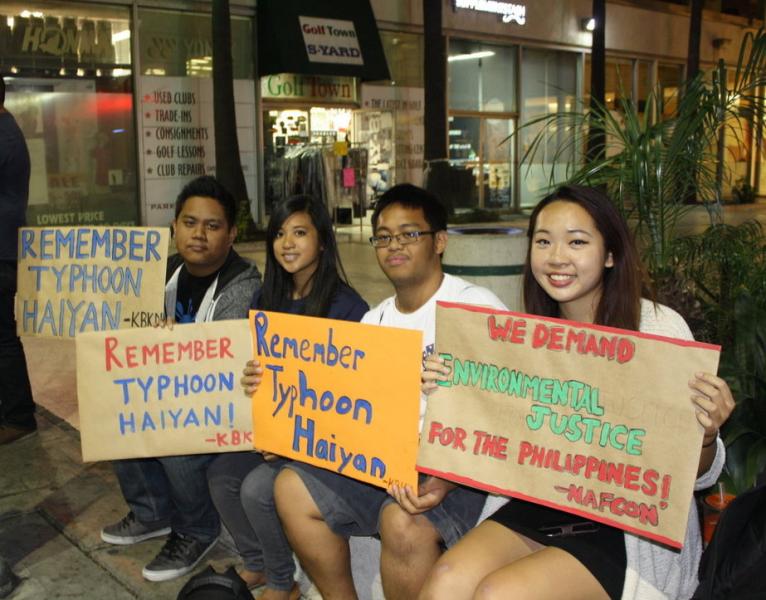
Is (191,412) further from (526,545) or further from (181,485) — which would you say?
(526,545)

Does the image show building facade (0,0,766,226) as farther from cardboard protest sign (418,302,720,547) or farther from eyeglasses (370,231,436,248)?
cardboard protest sign (418,302,720,547)

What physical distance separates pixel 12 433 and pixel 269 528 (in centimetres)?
265

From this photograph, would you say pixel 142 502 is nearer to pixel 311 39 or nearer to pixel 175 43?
pixel 175 43

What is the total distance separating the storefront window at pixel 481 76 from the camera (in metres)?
19.4

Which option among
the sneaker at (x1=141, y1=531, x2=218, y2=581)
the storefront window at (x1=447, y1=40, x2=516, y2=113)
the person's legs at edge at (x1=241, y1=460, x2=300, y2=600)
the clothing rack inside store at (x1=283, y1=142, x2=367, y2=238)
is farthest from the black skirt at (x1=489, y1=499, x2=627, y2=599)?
the storefront window at (x1=447, y1=40, x2=516, y2=113)

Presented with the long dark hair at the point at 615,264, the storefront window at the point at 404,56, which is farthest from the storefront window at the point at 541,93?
the long dark hair at the point at 615,264

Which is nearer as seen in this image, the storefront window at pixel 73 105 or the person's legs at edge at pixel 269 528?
the person's legs at edge at pixel 269 528

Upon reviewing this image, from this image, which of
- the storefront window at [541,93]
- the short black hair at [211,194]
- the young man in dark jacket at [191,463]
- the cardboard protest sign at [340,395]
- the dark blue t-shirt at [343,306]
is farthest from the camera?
the storefront window at [541,93]

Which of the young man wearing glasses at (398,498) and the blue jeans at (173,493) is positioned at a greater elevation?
the young man wearing glasses at (398,498)

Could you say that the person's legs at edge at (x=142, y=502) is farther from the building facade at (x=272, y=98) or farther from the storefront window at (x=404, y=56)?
the storefront window at (x=404, y=56)

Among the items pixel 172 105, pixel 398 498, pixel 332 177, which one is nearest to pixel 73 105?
pixel 172 105

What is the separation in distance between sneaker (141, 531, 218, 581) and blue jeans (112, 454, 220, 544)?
31mm

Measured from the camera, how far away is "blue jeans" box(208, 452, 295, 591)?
309 centimetres

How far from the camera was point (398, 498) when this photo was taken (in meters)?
2.65
